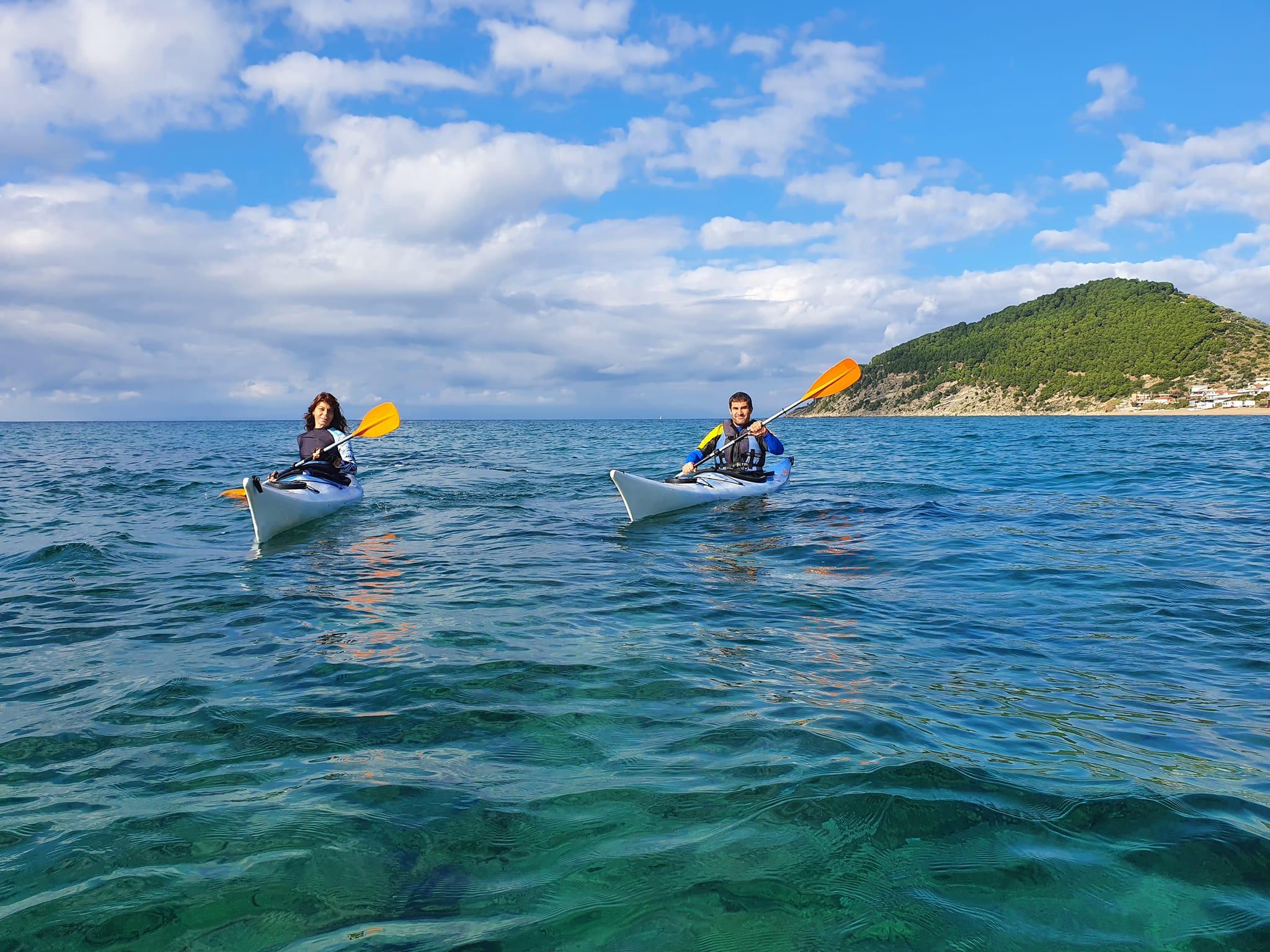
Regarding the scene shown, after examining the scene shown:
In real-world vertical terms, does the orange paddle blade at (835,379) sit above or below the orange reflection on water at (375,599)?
above

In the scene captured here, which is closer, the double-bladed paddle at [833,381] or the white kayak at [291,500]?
the white kayak at [291,500]

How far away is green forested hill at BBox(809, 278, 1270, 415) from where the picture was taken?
97.3 m

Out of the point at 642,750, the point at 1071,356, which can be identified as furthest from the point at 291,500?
the point at 1071,356

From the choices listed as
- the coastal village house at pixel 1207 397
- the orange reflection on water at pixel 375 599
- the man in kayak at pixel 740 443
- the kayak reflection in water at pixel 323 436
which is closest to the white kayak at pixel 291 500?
the kayak reflection in water at pixel 323 436

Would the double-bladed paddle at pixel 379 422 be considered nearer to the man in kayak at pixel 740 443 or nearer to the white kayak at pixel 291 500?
the white kayak at pixel 291 500

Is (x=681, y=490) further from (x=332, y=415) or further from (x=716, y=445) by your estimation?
(x=332, y=415)

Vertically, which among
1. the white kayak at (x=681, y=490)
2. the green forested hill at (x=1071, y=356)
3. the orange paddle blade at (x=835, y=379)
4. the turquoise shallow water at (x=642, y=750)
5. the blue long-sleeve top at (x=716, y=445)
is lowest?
the turquoise shallow water at (x=642, y=750)

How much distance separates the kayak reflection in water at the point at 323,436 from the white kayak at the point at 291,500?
1.05 ft

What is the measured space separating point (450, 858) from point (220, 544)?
8856 millimetres

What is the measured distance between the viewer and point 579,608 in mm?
6082

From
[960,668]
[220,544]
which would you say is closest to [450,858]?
[960,668]

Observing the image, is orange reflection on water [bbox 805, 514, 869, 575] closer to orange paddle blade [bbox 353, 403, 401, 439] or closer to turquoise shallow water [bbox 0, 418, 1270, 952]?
turquoise shallow water [bbox 0, 418, 1270, 952]

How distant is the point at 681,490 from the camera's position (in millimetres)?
11469

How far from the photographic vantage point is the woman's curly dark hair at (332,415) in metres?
12.3
